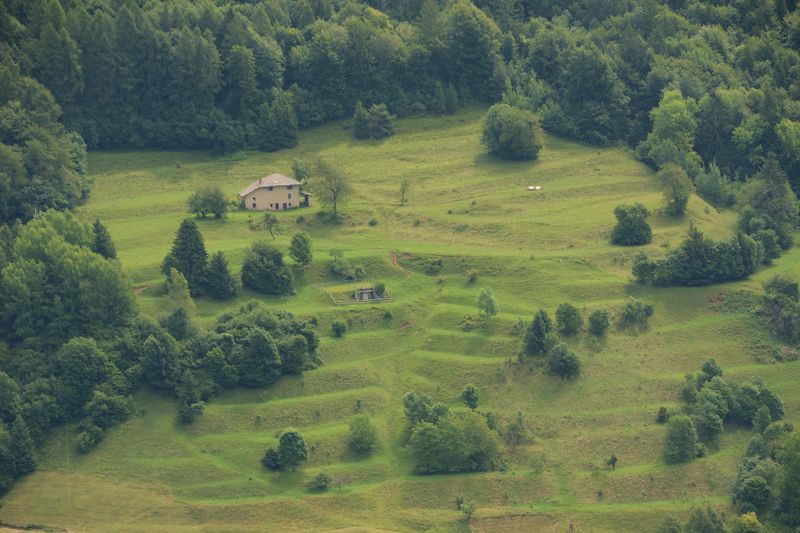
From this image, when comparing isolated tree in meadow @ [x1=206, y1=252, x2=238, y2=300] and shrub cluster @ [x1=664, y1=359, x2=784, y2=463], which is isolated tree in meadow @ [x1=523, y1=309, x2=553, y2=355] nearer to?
shrub cluster @ [x1=664, y1=359, x2=784, y2=463]

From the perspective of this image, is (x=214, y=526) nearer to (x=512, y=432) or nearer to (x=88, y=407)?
(x=88, y=407)

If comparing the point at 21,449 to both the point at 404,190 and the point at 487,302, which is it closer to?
the point at 487,302

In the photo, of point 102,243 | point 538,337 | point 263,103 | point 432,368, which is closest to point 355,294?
point 432,368

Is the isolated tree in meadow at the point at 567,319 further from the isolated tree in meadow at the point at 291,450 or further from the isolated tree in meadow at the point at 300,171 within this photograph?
the isolated tree in meadow at the point at 300,171

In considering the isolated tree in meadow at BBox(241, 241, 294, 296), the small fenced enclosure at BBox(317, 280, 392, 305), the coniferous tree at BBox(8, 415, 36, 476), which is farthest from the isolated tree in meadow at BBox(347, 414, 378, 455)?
the coniferous tree at BBox(8, 415, 36, 476)

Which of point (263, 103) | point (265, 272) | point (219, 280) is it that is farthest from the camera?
point (263, 103)

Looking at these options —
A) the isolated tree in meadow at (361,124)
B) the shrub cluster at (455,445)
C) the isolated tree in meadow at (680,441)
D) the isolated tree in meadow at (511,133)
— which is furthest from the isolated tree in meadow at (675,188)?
the shrub cluster at (455,445)
